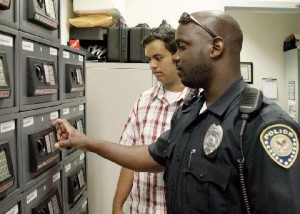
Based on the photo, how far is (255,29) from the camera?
5.31 meters

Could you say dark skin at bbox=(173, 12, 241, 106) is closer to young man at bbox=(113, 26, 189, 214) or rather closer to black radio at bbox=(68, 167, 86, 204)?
young man at bbox=(113, 26, 189, 214)

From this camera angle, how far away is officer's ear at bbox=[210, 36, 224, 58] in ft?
3.91

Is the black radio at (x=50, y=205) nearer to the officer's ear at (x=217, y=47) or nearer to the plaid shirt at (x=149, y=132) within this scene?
the plaid shirt at (x=149, y=132)

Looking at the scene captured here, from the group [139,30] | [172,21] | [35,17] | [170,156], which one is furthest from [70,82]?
[172,21]

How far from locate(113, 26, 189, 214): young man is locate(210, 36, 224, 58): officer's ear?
67 cm

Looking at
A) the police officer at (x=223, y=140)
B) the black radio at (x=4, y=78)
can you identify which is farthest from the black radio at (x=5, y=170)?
the police officer at (x=223, y=140)

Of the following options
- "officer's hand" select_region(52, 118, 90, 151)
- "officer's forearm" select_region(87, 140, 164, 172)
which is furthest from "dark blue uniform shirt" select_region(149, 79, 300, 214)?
"officer's hand" select_region(52, 118, 90, 151)

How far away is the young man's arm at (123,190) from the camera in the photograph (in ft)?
Answer: 6.68

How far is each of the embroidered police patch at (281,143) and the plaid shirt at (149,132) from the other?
32.9 inches

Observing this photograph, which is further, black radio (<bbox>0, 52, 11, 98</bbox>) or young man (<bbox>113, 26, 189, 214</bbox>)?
young man (<bbox>113, 26, 189, 214</bbox>)

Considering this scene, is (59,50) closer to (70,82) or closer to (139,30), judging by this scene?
(70,82)

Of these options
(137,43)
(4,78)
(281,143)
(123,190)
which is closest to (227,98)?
(281,143)

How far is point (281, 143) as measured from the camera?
104 centimetres

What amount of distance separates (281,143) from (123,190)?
1.19 m
